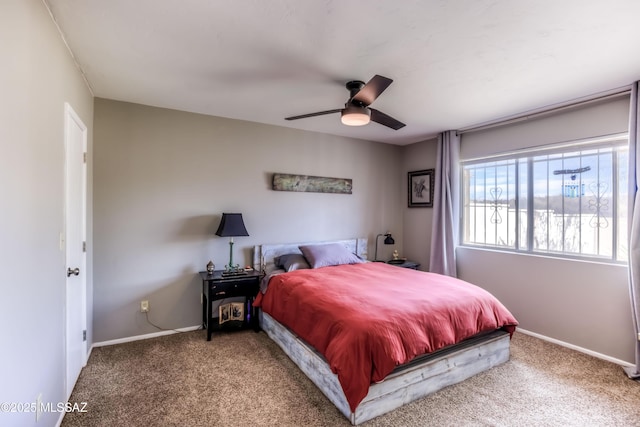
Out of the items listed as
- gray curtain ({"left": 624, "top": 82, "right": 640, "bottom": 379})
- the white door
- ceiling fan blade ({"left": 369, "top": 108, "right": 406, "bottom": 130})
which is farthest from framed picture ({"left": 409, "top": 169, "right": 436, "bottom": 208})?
the white door

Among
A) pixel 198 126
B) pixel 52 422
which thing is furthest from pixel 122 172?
pixel 52 422

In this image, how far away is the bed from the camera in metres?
1.92

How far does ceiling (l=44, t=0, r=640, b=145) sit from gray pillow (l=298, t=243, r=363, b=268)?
1766mm

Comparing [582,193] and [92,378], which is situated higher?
[582,193]

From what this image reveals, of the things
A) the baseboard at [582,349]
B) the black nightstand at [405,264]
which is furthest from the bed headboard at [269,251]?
the baseboard at [582,349]

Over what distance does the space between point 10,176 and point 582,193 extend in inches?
181

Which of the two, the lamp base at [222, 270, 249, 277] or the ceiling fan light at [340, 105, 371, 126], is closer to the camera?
the ceiling fan light at [340, 105, 371, 126]

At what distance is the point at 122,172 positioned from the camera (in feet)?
10.2

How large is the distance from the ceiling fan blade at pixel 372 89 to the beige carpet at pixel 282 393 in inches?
90.1

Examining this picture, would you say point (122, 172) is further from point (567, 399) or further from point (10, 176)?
point (567, 399)

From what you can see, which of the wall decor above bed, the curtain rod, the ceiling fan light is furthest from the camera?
the wall decor above bed

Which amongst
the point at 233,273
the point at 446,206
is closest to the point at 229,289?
the point at 233,273

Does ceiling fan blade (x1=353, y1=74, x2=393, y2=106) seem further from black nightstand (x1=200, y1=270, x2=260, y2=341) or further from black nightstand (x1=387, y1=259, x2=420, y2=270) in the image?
black nightstand (x1=387, y1=259, x2=420, y2=270)

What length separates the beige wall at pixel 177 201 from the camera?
3.07 meters
